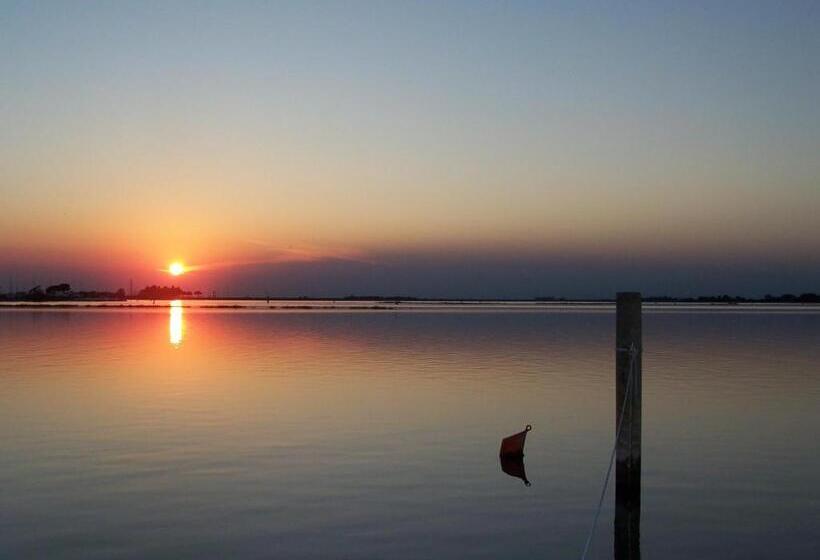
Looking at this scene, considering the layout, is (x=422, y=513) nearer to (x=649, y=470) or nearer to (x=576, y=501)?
(x=576, y=501)

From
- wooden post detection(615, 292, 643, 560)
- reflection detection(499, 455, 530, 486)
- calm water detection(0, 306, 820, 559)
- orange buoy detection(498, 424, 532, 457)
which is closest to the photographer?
calm water detection(0, 306, 820, 559)

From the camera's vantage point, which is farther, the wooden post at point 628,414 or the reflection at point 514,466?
the reflection at point 514,466

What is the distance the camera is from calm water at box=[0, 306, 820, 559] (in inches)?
486

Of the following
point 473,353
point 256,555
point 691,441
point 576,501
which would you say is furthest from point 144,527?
point 473,353

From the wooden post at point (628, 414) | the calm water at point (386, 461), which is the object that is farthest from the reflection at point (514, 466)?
the wooden post at point (628, 414)

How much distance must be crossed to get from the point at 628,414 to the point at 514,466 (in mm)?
4460

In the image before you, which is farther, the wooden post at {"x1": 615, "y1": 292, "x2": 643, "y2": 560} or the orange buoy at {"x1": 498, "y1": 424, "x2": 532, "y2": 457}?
the orange buoy at {"x1": 498, "y1": 424, "x2": 532, "y2": 457}

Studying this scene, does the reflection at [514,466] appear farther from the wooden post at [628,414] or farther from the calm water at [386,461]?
the wooden post at [628,414]

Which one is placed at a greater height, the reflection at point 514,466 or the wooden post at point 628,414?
the wooden post at point 628,414

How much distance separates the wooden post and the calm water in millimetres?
298

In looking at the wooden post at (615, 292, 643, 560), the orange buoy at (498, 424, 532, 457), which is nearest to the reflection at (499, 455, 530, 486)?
the orange buoy at (498, 424, 532, 457)

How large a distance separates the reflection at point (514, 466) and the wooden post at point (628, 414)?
260 centimetres

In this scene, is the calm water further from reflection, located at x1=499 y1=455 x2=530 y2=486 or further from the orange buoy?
the orange buoy

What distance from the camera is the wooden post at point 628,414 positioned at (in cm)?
1315
